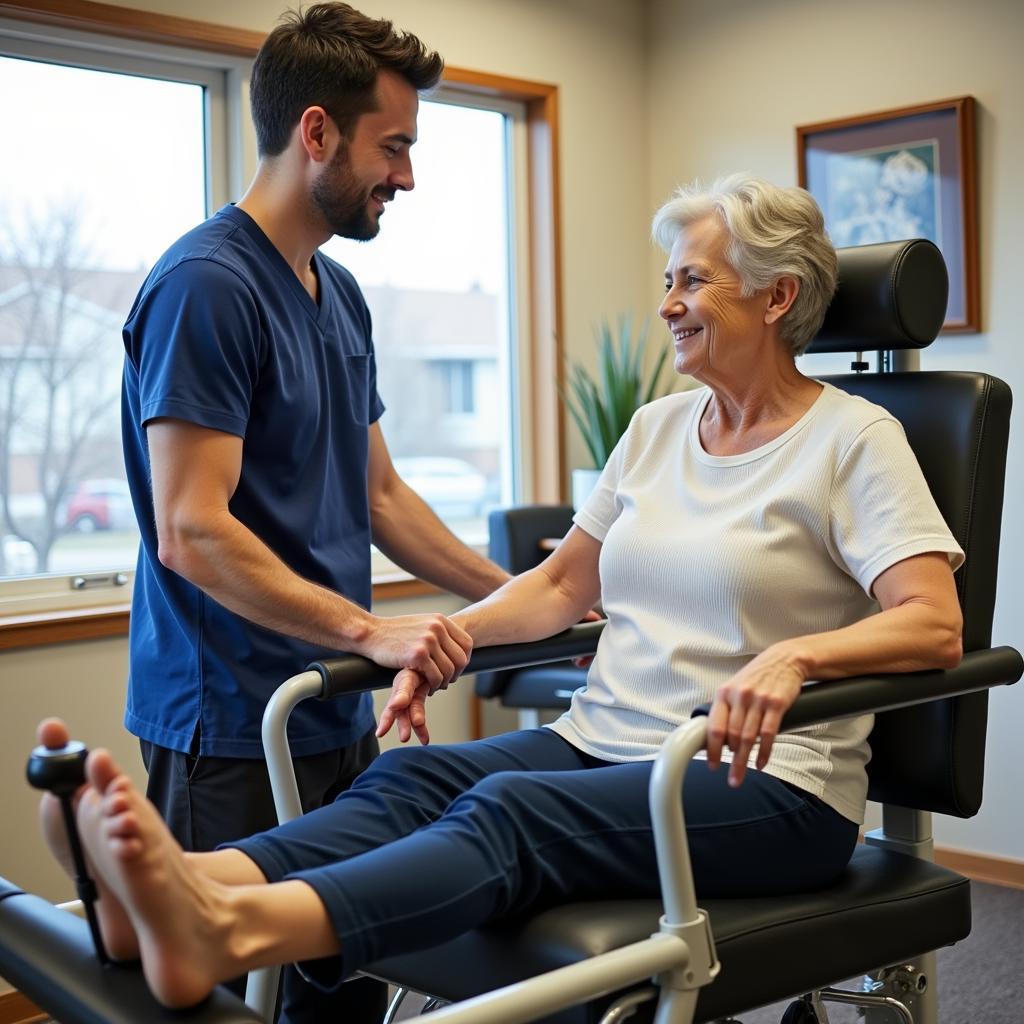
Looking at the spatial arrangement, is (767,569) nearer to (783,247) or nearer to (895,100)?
(783,247)

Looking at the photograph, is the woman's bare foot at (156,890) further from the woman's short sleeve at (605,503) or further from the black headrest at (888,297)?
the black headrest at (888,297)

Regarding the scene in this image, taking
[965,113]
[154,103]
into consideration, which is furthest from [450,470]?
[965,113]

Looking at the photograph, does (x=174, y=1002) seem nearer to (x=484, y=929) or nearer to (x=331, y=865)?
(x=331, y=865)

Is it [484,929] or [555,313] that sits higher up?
[555,313]

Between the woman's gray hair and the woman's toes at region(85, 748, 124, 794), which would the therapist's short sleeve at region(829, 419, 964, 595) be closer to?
the woman's gray hair

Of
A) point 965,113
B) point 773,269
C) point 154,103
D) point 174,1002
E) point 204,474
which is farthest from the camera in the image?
point 965,113

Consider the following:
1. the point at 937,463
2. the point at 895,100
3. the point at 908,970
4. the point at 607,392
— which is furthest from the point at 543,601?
the point at 895,100

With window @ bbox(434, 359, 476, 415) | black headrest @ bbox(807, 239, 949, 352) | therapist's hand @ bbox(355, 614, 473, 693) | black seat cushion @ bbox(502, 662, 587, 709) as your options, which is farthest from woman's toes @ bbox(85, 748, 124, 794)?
window @ bbox(434, 359, 476, 415)

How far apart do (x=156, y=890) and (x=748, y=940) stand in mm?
618

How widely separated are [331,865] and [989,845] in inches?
93.9

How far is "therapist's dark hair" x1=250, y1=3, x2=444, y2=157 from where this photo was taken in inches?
69.7

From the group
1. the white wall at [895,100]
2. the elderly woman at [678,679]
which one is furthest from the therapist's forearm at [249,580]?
the white wall at [895,100]

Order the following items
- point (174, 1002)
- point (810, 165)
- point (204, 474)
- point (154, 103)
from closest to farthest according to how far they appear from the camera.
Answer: point (174, 1002) → point (204, 474) → point (154, 103) → point (810, 165)

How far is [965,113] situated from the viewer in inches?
123
